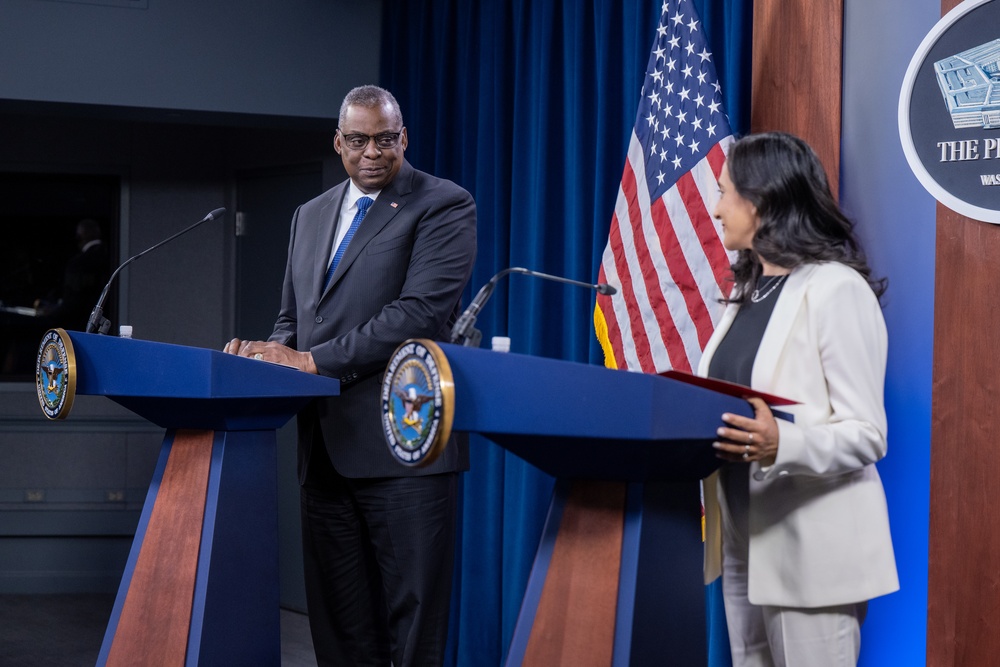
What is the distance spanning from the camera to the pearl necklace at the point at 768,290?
6.33ft

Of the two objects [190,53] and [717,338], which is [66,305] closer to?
[190,53]

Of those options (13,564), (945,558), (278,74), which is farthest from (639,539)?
(13,564)

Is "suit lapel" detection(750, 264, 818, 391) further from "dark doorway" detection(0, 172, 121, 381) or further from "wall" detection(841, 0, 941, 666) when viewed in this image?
"dark doorway" detection(0, 172, 121, 381)

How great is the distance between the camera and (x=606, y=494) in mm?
1718

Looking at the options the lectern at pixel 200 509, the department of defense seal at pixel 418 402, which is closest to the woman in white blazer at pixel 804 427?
the department of defense seal at pixel 418 402

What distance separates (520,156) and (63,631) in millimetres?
2770

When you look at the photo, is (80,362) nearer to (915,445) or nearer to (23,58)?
(915,445)

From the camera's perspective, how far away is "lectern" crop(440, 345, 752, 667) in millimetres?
1535

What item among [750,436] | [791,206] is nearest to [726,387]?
[750,436]

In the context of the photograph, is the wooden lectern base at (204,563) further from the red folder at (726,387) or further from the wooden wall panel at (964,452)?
the wooden wall panel at (964,452)

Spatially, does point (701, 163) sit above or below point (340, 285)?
above

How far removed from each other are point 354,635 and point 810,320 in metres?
Result: 1.35

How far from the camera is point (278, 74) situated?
4426 millimetres

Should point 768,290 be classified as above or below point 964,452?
above
